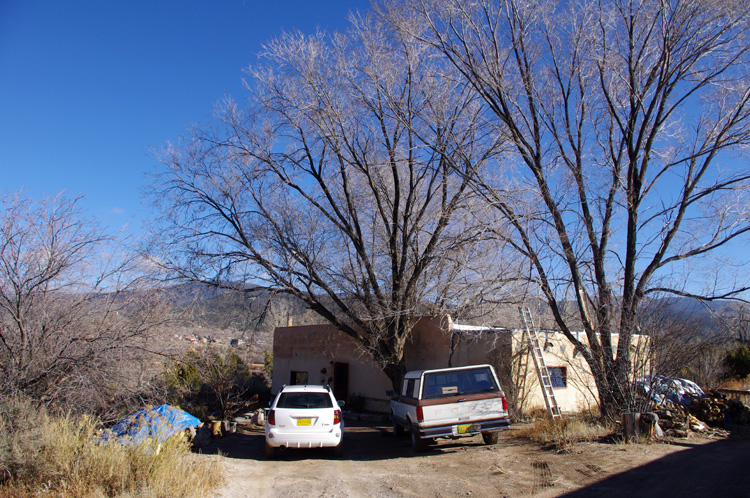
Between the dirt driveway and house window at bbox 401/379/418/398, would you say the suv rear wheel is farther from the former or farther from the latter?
house window at bbox 401/379/418/398

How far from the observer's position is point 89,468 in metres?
6.60

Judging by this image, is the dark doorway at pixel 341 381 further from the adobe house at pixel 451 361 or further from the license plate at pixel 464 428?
the license plate at pixel 464 428

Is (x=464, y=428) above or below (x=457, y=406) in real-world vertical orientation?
below

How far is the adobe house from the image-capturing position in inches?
597

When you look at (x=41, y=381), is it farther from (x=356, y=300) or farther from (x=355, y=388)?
(x=355, y=388)

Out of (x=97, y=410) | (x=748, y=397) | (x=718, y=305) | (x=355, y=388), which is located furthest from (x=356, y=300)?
(x=748, y=397)

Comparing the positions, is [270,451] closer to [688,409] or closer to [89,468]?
[89,468]

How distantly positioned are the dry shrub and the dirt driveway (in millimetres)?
301

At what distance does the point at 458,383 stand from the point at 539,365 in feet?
15.5

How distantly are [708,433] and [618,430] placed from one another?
Answer: 2165mm

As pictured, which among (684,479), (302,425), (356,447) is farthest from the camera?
(356,447)

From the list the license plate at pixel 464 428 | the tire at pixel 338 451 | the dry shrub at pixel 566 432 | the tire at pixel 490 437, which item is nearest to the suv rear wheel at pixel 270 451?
the tire at pixel 338 451

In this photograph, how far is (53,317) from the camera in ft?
29.9

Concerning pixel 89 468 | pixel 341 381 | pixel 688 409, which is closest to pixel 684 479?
pixel 688 409
